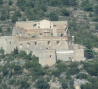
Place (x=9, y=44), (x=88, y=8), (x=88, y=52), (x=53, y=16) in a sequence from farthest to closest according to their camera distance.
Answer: (x=88, y=8), (x=53, y=16), (x=9, y=44), (x=88, y=52)

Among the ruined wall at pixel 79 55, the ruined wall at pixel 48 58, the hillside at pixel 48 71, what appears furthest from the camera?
the ruined wall at pixel 79 55

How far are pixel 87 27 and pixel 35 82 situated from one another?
32.4 metres

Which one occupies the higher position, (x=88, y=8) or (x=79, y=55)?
(x=88, y=8)

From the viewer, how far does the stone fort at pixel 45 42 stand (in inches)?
3165

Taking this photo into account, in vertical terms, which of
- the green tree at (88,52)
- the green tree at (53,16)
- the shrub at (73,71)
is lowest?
the shrub at (73,71)

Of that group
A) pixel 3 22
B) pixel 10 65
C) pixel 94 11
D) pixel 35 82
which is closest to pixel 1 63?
pixel 10 65

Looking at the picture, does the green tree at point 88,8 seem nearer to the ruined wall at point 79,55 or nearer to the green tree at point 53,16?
the green tree at point 53,16

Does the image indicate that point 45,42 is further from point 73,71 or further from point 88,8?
point 88,8

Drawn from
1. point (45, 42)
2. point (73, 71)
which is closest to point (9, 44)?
point (45, 42)

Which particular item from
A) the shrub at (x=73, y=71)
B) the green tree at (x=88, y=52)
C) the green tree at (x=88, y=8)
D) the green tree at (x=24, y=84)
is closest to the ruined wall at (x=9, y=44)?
the green tree at (x=24, y=84)

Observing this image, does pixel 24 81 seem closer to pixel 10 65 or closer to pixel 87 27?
pixel 10 65

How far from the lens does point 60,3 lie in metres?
119

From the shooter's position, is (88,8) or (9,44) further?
(88,8)

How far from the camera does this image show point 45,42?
8256cm
